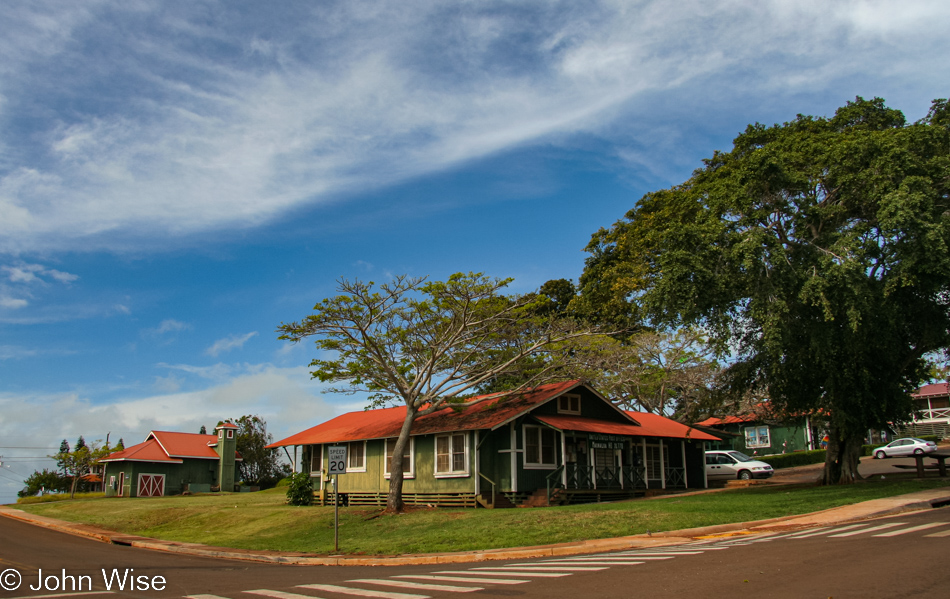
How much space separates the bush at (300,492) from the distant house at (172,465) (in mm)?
26117

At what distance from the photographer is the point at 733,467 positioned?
125 ft

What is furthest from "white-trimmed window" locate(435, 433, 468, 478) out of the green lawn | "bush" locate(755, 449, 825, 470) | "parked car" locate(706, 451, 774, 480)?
"bush" locate(755, 449, 825, 470)

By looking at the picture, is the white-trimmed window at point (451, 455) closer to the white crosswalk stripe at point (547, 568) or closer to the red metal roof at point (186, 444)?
the white crosswalk stripe at point (547, 568)

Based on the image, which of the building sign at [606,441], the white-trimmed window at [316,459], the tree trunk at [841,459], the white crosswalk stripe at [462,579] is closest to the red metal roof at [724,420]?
the building sign at [606,441]

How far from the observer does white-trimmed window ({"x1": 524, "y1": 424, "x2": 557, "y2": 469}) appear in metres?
28.0

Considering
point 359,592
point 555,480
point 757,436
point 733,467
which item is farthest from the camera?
point 757,436

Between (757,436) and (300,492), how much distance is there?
4060cm

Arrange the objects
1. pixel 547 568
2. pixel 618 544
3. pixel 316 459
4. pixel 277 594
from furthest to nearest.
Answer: pixel 316 459, pixel 618 544, pixel 547 568, pixel 277 594

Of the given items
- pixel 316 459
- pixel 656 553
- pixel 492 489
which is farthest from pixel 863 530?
pixel 316 459

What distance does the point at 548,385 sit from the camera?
31.4m

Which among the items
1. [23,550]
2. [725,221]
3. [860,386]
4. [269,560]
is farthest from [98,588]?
[860,386]

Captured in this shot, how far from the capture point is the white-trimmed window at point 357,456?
33281 mm

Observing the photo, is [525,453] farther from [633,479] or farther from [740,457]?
[740,457]

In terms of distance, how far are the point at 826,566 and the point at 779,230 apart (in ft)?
58.1
